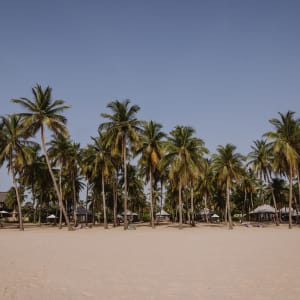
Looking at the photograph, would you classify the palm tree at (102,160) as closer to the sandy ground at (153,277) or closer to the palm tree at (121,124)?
the palm tree at (121,124)

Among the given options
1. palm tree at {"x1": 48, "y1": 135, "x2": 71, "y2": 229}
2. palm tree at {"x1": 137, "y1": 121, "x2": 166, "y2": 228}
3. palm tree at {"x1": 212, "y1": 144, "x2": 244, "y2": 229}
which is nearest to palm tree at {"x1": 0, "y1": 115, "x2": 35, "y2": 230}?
palm tree at {"x1": 48, "y1": 135, "x2": 71, "y2": 229}

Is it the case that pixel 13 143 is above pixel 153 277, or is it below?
above

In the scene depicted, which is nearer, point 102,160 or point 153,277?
point 153,277

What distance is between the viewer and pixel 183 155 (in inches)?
1577

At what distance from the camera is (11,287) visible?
7.70m

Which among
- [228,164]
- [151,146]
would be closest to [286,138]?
[228,164]

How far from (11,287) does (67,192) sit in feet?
169

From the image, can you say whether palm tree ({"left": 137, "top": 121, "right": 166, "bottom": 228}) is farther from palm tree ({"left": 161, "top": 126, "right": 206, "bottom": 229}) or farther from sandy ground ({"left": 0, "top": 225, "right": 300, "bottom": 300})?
sandy ground ({"left": 0, "top": 225, "right": 300, "bottom": 300})

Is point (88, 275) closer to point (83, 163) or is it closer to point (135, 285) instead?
point (135, 285)

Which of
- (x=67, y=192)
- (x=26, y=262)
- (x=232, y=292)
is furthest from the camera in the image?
(x=67, y=192)

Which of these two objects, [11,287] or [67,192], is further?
[67,192]

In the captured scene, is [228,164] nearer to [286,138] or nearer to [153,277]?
Result: [286,138]

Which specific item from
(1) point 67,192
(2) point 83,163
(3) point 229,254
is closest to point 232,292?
(3) point 229,254

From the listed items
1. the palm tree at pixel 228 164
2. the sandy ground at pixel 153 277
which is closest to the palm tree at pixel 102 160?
the palm tree at pixel 228 164
